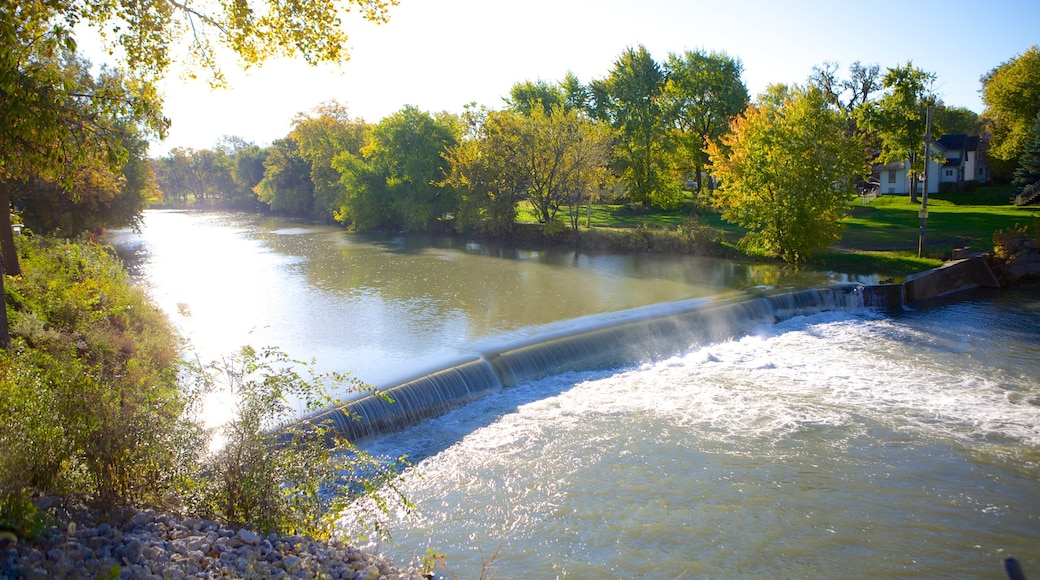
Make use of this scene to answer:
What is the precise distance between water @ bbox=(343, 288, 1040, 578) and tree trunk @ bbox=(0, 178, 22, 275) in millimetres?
8617

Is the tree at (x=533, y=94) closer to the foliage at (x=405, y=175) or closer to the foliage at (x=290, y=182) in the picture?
the foliage at (x=405, y=175)

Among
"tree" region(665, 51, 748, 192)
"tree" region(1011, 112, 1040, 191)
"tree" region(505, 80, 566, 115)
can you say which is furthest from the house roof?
"tree" region(505, 80, 566, 115)

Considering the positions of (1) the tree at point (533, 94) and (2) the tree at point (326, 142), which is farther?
(2) the tree at point (326, 142)

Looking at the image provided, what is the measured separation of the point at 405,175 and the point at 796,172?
72.3 feet

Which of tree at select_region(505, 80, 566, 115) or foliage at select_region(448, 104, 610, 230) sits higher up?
tree at select_region(505, 80, 566, 115)

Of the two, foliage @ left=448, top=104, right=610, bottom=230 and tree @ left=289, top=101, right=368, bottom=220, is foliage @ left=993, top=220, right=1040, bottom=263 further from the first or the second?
tree @ left=289, top=101, right=368, bottom=220

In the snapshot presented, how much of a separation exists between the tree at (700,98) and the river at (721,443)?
76.5 ft

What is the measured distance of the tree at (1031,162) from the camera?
33906 millimetres

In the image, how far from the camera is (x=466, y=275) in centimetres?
2344

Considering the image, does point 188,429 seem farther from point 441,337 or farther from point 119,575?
point 441,337

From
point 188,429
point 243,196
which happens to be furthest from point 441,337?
point 243,196

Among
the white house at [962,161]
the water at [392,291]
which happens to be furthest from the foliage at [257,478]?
the white house at [962,161]

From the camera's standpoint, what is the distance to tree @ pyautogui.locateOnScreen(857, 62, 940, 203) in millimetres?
34031

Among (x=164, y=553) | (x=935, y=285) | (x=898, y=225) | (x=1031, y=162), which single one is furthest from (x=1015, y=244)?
(x=164, y=553)
